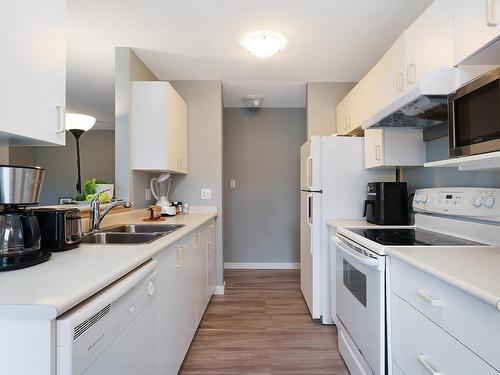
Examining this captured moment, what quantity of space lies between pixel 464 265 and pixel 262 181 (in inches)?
132

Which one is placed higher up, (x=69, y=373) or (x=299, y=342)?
(x=69, y=373)

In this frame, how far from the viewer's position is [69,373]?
Answer: 27.6 inches

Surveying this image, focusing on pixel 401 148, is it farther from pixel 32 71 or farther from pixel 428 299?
pixel 32 71

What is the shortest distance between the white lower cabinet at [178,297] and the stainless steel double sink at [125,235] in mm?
169

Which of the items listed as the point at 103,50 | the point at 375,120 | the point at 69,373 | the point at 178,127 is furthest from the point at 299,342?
the point at 103,50

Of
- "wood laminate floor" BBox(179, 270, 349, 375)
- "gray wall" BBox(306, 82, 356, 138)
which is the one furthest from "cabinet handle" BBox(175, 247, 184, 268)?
"gray wall" BBox(306, 82, 356, 138)

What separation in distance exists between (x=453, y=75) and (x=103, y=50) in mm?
2552

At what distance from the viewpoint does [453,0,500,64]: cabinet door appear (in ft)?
3.59

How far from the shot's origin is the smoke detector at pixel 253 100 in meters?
3.74

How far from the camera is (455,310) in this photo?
0.90 metres

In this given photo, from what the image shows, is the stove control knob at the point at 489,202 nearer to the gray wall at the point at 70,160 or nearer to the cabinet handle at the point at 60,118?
the cabinet handle at the point at 60,118

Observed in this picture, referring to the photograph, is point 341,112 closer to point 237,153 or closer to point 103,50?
point 237,153

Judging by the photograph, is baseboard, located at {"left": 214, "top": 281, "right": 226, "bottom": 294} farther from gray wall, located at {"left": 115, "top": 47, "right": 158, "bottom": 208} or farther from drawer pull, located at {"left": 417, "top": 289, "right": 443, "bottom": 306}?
drawer pull, located at {"left": 417, "top": 289, "right": 443, "bottom": 306}

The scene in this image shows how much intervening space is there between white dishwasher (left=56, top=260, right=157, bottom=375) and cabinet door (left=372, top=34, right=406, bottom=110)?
1574mm
